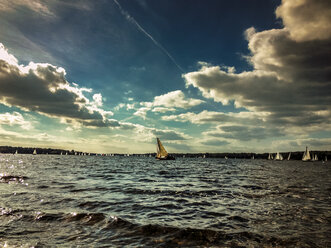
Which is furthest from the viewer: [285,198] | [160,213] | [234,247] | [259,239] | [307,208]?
[285,198]

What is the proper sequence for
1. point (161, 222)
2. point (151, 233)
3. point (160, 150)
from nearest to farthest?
point (151, 233), point (161, 222), point (160, 150)

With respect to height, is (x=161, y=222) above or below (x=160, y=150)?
below

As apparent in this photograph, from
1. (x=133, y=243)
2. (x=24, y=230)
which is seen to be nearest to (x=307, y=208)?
(x=133, y=243)

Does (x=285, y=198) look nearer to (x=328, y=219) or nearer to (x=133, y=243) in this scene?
(x=328, y=219)

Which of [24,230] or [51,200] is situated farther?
[51,200]

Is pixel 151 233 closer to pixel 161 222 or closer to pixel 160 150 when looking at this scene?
pixel 161 222

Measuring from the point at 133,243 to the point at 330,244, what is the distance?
755 centimetres

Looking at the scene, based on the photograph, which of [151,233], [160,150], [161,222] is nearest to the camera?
[151,233]

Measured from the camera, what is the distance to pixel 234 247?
6977mm

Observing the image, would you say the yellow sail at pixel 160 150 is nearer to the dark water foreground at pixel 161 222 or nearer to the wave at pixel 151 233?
the dark water foreground at pixel 161 222

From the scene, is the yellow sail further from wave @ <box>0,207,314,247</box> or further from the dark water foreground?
wave @ <box>0,207,314,247</box>

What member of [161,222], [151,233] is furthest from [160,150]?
[151,233]

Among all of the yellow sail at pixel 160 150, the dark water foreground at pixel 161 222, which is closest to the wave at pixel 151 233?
the dark water foreground at pixel 161 222

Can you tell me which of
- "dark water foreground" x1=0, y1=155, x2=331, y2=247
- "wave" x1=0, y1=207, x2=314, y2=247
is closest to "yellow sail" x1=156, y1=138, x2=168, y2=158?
"dark water foreground" x1=0, y1=155, x2=331, y2=247
